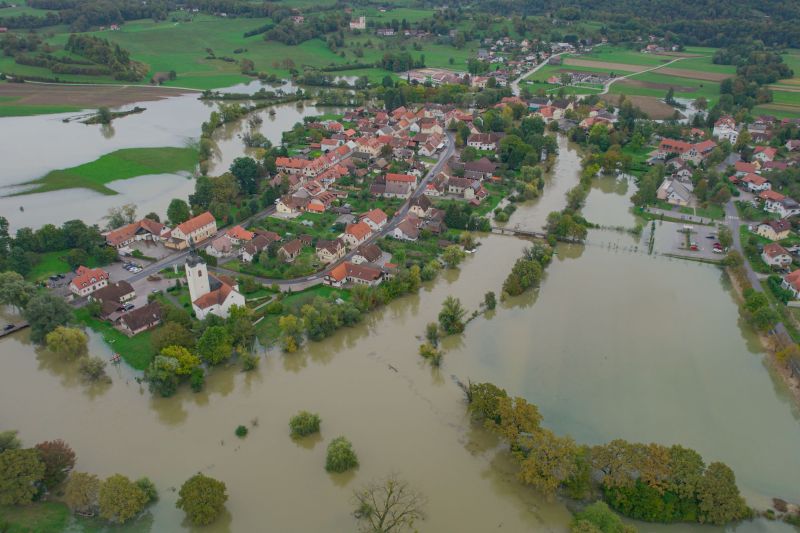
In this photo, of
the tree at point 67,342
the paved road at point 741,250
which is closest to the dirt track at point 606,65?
the paved road at point 741,250

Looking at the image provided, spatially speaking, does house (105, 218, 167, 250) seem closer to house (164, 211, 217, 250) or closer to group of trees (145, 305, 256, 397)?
house (164, 211, 217, 250)

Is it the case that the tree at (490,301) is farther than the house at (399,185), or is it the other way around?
the house at (399,185)

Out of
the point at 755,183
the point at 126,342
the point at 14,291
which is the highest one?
the point at 14,291

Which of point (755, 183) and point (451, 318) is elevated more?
point (755, 183)

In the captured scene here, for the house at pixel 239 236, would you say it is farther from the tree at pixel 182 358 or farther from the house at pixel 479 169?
the house at pixel 479 169

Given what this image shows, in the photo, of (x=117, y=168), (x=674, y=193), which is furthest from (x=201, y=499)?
(x=674, y=193)

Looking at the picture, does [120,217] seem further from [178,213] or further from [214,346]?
[214,346]

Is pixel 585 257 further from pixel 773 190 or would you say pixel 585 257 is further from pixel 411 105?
pixel 411 105
